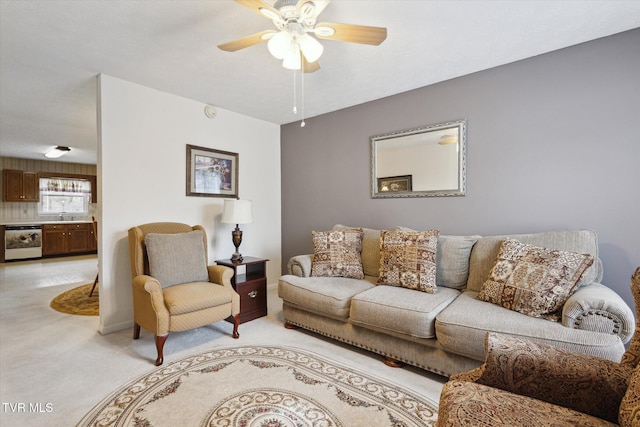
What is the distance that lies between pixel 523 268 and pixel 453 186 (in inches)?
43.7

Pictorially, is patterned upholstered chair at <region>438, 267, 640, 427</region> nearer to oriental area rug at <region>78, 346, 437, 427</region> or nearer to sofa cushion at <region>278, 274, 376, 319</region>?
oriental area rug at <region>78, 346, 437, 427</region>

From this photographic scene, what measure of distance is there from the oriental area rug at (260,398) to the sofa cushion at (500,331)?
1.35 feet

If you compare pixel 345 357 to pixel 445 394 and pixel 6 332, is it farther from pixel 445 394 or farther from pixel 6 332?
pixel 6 332

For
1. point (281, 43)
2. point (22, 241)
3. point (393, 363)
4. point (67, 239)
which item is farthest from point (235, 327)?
point (67, 239)

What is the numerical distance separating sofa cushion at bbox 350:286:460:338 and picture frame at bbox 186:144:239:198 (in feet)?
→ 7.57

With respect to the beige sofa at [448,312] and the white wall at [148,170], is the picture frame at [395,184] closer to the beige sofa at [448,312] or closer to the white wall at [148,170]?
the beige sofa at [448,312]

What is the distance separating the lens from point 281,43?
175cm

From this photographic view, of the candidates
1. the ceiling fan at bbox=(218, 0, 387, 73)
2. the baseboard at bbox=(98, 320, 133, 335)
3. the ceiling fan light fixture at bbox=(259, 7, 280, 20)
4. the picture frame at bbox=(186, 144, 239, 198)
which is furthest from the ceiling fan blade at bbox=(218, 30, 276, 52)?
the baseboard at bbox=(98, 320, 133, 335)

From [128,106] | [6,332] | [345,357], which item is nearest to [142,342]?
[6,332]

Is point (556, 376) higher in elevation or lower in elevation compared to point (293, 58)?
lower

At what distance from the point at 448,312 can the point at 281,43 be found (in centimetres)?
203

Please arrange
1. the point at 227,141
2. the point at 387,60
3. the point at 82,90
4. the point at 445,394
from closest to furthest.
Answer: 1. the point at 445,394
2. the point at 387,60
3. the point at 82,90
4. the point at 227,141

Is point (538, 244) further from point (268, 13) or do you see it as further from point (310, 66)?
point (268, 13)

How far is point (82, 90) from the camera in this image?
3.20 meters
